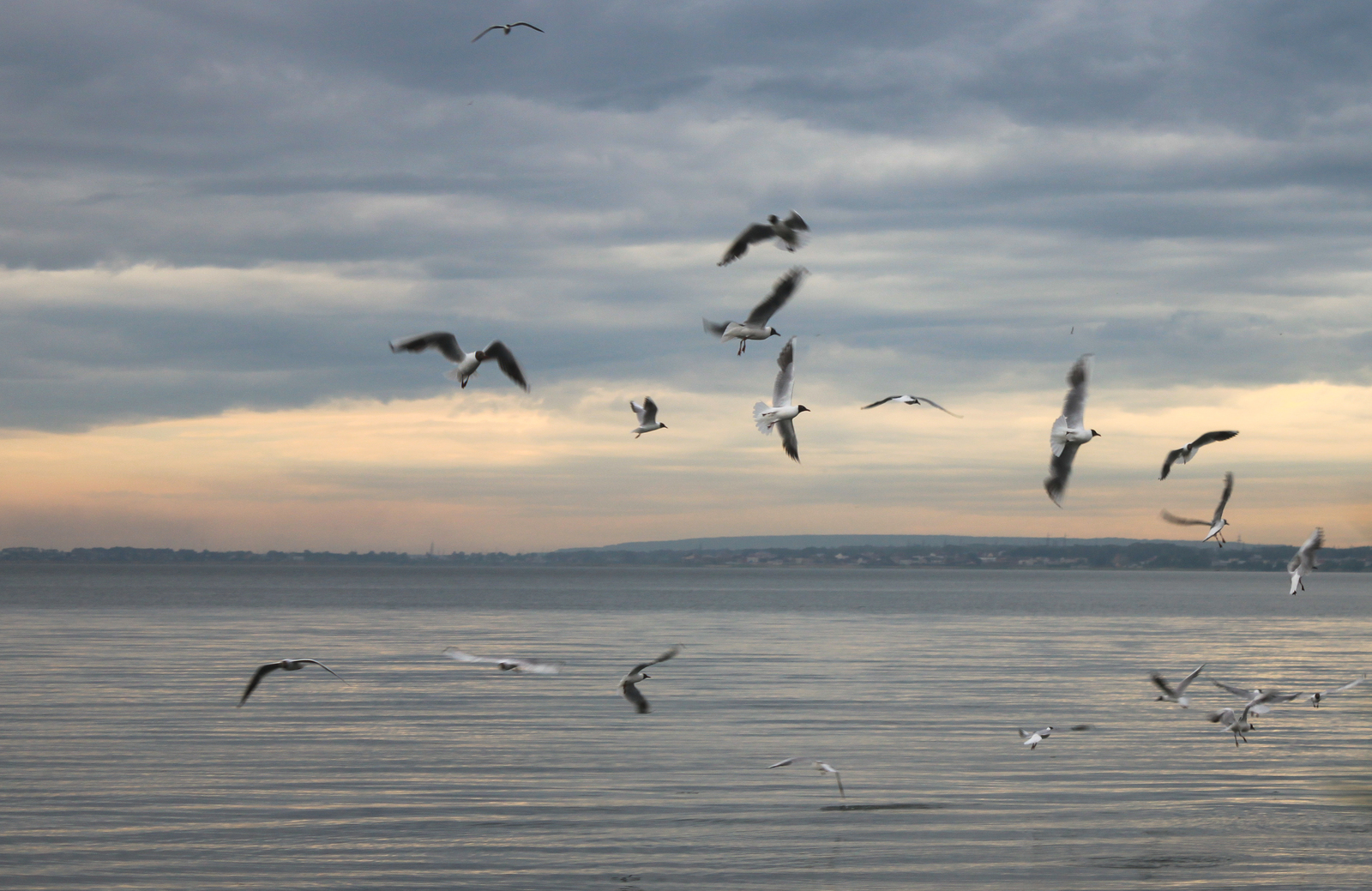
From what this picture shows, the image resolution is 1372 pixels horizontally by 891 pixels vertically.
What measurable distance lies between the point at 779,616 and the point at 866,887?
97083 millimetres

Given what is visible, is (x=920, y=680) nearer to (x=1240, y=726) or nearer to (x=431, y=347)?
(x=1240, y=726)

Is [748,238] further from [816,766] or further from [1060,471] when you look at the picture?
[816,766]

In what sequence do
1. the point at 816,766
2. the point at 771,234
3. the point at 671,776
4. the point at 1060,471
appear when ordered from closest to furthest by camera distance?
the point at 1060,471, the point at 771,234, the point at 816,766, the point at 671,776

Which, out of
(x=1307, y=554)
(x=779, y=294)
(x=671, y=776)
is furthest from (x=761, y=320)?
(x=671, y=776)

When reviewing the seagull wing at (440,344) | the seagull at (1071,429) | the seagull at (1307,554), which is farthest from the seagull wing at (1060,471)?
the seagull wing at (440,344)

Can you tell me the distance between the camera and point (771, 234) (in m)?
19.3

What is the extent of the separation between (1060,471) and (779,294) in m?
5.16

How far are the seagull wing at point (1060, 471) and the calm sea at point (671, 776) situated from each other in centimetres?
432

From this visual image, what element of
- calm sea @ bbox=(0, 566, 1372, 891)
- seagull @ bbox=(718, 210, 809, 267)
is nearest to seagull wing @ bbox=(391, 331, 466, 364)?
seagull @ bbox=(718, 210, 809, 267)

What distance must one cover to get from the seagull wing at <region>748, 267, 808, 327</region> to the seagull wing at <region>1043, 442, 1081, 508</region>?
15.8 ft

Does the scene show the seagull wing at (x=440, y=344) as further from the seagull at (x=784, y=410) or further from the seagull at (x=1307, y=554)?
the seagull at (x=1307, y=554)

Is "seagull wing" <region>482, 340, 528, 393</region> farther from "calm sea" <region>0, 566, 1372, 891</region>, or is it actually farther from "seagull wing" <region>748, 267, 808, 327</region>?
"calm sea" <region>0, 566, 1372, 891</region>

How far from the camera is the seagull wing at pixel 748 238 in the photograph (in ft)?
62.8

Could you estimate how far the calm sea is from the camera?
22.0 metres
